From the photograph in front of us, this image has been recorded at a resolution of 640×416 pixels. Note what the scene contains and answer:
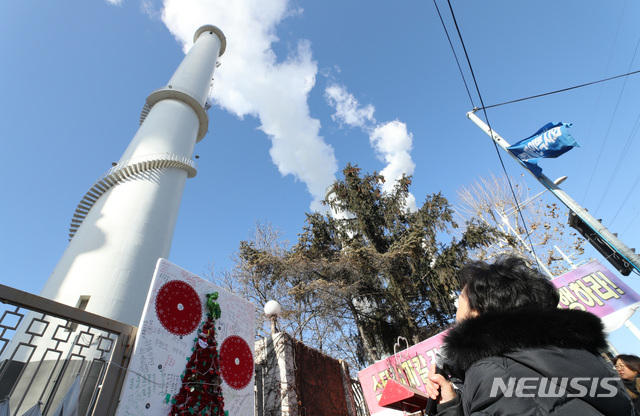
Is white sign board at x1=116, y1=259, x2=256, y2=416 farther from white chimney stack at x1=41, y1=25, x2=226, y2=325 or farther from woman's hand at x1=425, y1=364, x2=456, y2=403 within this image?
white chimney stack at x1=41, y1=25, x2=226, y2=325

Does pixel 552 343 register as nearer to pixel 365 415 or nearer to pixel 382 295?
pixel 365 415

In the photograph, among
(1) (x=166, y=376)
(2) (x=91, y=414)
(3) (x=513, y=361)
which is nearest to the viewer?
(3) (x=513, y=361)

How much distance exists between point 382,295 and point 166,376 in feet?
33.1

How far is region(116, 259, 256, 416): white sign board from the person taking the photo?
12.2ft

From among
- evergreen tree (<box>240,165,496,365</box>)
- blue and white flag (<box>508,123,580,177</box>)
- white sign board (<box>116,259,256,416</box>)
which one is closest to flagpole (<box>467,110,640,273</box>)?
blue and white flag (<box>508,123,580,177</box>)

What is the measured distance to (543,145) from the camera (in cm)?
682

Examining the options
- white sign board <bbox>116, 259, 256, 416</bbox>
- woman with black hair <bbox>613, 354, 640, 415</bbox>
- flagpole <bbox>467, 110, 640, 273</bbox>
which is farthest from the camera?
flagpole <bbox>467, 110, 640, 273</bbox>

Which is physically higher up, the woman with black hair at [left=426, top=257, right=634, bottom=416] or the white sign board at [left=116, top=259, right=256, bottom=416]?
the white sign board at [left=116, top=259, right=256, bottom=416]

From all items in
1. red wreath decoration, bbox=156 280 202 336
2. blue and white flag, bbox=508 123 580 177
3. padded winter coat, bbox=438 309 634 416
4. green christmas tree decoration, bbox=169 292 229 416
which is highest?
blue and white flag, bbox=508 123 580 177

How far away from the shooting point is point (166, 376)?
Answer: 3959 mm

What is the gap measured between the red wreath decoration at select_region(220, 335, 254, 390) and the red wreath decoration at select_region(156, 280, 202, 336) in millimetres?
735

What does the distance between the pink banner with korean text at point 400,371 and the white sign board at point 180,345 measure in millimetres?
3884

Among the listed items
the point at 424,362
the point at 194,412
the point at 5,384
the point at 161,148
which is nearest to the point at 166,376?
the point at 194,412

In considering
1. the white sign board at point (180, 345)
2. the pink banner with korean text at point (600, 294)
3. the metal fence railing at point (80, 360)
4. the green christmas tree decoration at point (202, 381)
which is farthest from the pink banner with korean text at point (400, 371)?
the metal fence railing at point (80, 360)
